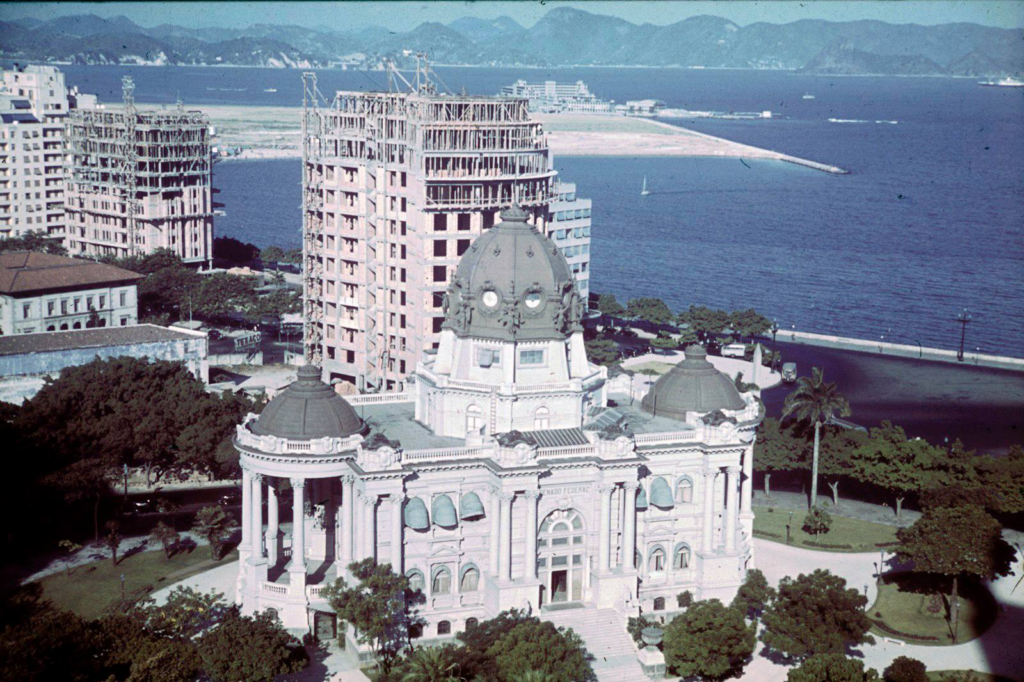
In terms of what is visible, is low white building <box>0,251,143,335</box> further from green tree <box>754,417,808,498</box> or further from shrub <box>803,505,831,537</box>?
shrub <box>803,505,831,537</box>

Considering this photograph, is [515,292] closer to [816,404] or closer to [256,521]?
[256,521]

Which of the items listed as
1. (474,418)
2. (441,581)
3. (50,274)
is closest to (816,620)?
(441,581)

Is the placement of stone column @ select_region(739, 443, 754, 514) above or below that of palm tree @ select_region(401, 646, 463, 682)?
above

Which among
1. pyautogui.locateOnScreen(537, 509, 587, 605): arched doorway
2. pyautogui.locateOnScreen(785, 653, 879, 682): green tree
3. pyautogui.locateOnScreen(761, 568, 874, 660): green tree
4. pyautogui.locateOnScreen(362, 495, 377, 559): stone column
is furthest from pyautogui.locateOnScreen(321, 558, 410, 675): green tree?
pyautogui.locateOnScreen(785, 653, 879, 682): green tree

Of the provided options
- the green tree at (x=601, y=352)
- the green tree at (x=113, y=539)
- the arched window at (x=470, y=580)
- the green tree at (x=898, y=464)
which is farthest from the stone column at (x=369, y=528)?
the green tree at (x=601, y=352)

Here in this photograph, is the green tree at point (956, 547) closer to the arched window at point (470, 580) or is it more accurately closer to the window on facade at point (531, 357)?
the window on facade at point (531, 357)

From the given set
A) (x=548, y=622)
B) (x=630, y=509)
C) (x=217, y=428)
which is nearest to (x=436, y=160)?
(x=217, y=428)
